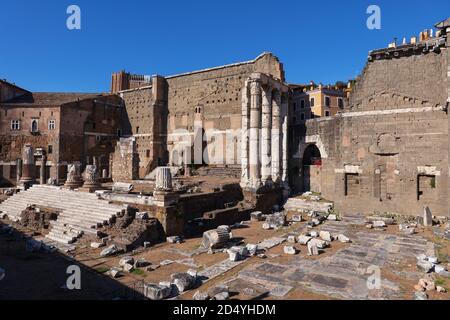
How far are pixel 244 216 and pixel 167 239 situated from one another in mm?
6210

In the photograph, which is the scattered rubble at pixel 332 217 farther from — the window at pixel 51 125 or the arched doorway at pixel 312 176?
the window at pixel 51 125

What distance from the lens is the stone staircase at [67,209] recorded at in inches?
510

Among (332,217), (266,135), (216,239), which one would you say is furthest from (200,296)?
(266,135)

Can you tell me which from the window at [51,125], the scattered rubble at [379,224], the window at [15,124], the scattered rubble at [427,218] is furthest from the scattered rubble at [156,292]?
the window at [15,124]

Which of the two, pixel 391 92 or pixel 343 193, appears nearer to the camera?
pixel 391 92

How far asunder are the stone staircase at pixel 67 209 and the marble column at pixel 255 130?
31.5 ft

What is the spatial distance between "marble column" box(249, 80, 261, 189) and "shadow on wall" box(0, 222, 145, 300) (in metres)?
12.5

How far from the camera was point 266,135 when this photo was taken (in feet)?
70.4

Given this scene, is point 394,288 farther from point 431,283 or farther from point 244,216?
point 244,216

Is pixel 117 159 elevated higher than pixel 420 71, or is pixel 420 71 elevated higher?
pixel 420 71

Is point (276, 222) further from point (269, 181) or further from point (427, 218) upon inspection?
point (427, 218)

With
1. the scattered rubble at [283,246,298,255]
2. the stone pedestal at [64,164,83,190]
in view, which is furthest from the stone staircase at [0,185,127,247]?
the scattered rubble at [283,246,298,255]

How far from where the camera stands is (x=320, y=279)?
27.9 ft

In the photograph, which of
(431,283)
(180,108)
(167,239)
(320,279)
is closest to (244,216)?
(167,239)
